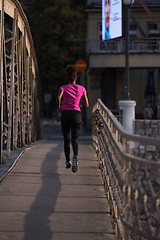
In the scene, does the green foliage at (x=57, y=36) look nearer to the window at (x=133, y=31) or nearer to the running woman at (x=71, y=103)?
the window at (x=133, y=31)

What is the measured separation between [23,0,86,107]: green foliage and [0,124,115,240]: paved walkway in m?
38.9

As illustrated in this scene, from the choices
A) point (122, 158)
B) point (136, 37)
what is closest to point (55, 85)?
point (136, 37)

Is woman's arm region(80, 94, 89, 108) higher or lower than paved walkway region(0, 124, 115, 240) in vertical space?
higher

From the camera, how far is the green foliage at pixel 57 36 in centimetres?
4781

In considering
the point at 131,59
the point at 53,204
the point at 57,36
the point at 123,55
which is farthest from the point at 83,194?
the point at 57,36

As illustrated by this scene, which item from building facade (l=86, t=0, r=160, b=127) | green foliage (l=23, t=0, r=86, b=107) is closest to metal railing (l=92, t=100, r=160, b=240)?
building facade (l=86, t=0, r=160, b=127)

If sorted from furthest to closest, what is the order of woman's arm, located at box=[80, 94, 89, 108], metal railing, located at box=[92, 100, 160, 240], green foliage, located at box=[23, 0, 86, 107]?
1. green foliage, located at box=[23, 0, 86, 107]
2. woman's arm, located at box=[80, 94, 89, 108]
3. metal railing, located at box=[92, 100, 160, 240]

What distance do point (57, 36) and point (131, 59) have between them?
18622mm

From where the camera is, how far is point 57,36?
48.7 meters

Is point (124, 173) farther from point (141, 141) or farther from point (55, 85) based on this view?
point (55, 85)

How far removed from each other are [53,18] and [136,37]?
17196mm

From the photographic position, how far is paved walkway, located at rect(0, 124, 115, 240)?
568 centimetres

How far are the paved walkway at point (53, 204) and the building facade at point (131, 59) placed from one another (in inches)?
857

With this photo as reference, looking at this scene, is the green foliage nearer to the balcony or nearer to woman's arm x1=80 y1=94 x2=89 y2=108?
the balcony
